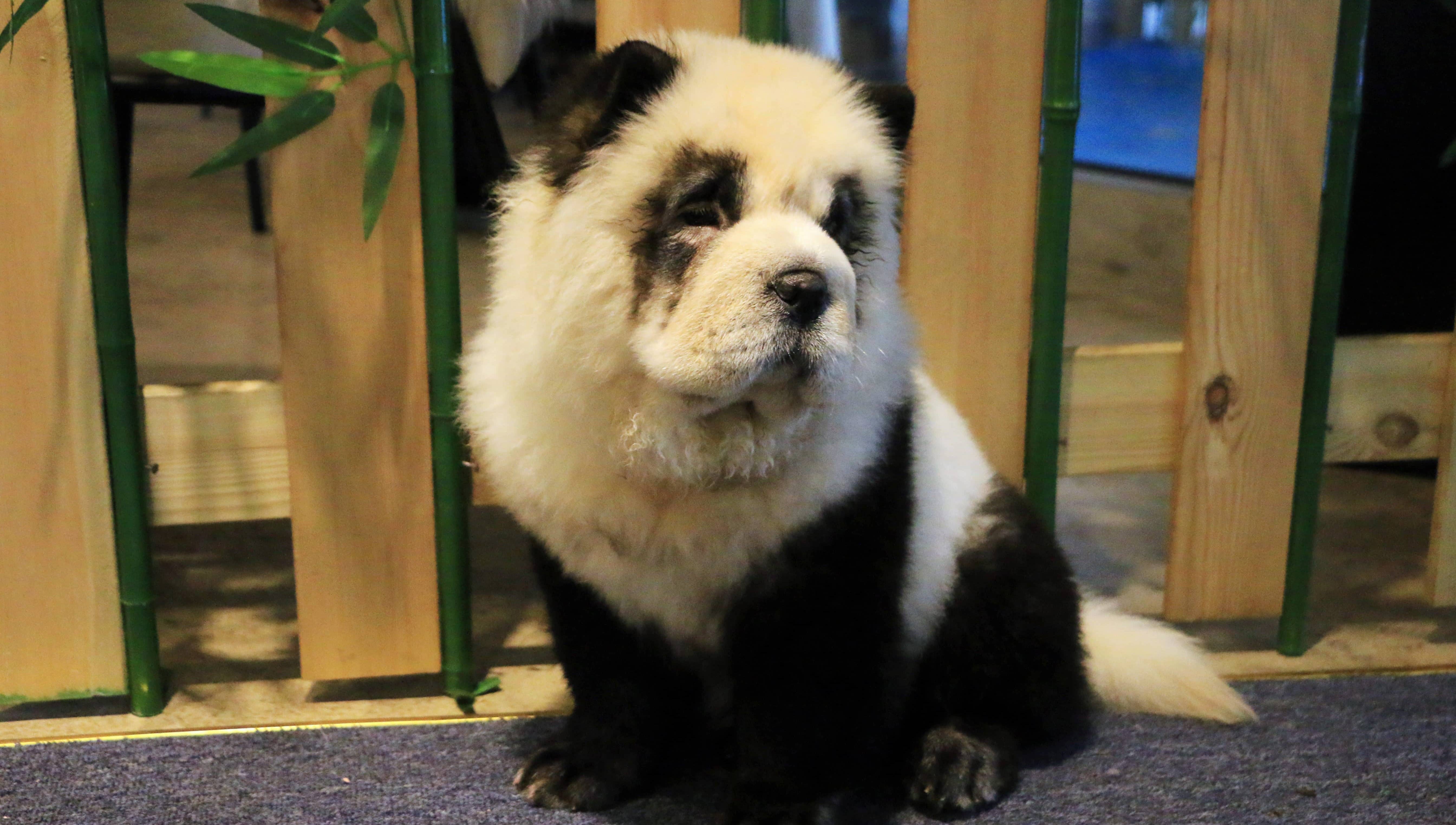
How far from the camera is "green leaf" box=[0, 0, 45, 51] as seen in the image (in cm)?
185

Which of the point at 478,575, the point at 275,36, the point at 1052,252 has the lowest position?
the point at 478,575

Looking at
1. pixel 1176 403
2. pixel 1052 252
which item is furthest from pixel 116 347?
pixel 1176 403

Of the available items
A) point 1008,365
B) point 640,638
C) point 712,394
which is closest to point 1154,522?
point 1008,365

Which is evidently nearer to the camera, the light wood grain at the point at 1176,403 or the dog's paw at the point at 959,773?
the dog's paw at the point at 959,773

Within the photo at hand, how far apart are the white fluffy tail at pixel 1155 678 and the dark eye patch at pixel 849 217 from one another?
35.5 inches

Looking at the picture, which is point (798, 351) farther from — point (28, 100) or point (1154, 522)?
point (1154, 522)

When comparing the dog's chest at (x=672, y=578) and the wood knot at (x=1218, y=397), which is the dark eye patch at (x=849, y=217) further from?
the wood knot at (x=1218, y=397)

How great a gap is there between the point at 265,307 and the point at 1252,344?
12.5 feet

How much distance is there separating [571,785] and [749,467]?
2.00ft

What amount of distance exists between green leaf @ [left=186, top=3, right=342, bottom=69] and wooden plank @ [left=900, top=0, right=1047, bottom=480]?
0.98 m

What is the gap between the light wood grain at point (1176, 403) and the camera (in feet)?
7.79

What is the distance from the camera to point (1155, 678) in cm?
218

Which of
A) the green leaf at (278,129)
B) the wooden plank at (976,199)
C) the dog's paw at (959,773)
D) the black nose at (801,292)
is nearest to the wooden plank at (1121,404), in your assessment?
the wooden plank at (976,199)

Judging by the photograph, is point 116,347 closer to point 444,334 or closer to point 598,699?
point 444,334
